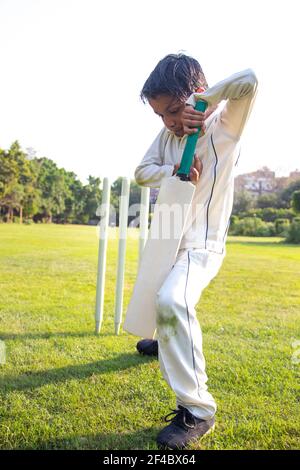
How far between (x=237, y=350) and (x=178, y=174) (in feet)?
6.04

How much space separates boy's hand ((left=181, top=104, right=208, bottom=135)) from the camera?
215cm

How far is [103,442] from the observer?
82.0 inches

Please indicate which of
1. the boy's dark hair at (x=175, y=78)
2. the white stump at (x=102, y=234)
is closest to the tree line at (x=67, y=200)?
the white stump at (x=102, y=234)

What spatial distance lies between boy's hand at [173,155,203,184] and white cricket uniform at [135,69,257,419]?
2.0 inches

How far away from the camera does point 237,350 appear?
3.56 m

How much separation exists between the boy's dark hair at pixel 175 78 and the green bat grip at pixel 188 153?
0.19 metres

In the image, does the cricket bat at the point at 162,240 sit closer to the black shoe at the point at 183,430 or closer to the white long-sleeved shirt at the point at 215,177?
the white long-sleeved shirt at the point at 215,177

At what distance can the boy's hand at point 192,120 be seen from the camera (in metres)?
2.15

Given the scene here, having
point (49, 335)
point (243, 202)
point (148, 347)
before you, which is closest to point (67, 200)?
point (243, 202)

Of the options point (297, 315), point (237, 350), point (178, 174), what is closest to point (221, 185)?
point (178, 174)

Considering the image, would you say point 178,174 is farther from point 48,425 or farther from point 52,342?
point 52,342

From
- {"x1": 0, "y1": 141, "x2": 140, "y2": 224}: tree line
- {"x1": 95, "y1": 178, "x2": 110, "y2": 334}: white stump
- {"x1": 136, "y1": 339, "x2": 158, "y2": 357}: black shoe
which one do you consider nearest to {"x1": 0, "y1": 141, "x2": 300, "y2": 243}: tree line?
{"x1": 0, "y1": 141, "x2": 140, "y2": 224}: tree line

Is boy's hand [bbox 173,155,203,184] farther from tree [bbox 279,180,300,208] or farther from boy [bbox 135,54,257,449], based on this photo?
tree [bbox 279,180,300,208]

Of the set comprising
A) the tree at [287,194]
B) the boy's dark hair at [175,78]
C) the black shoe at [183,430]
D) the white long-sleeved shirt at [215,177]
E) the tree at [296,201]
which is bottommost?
the black shoe at [183,430]
